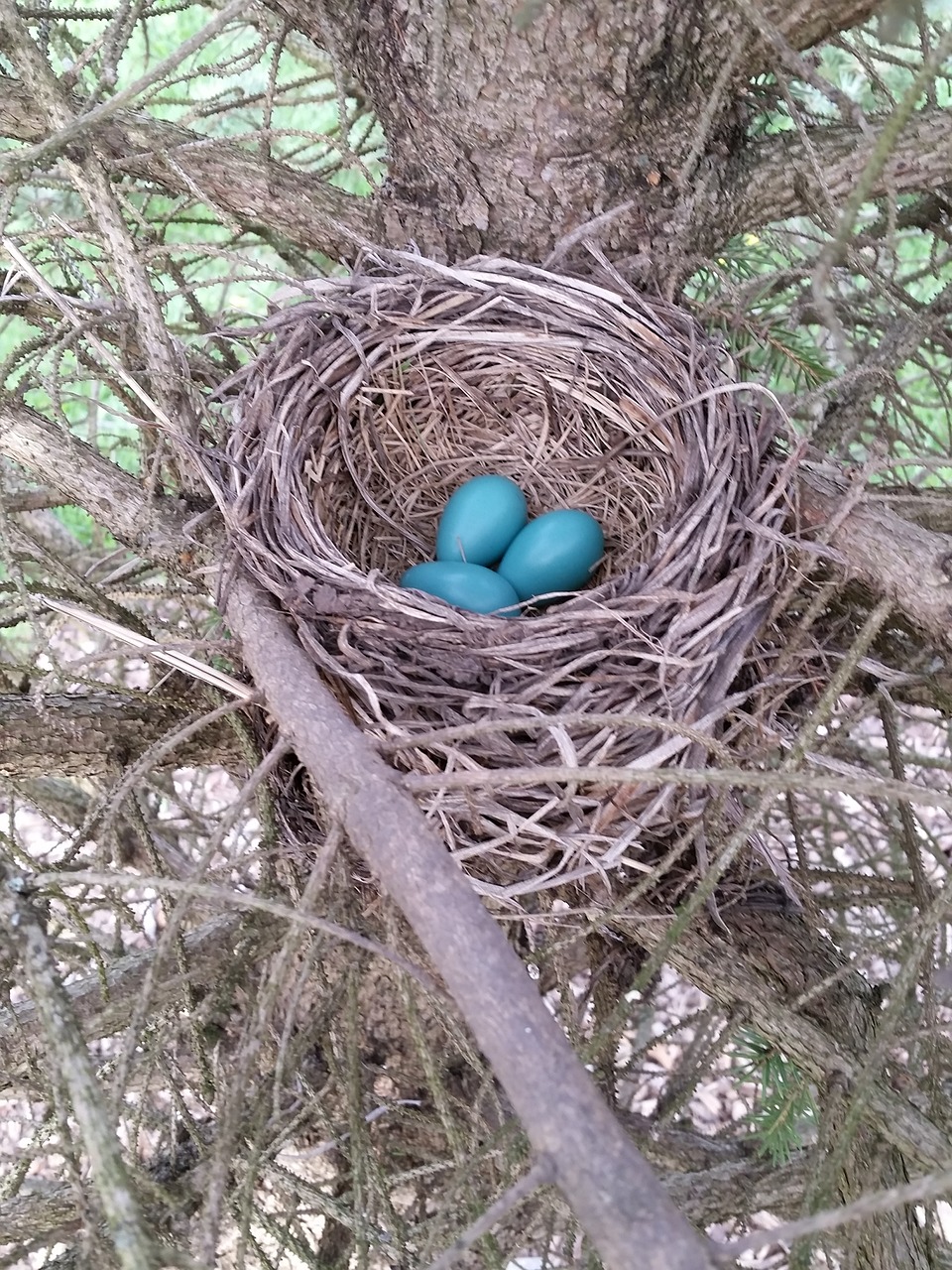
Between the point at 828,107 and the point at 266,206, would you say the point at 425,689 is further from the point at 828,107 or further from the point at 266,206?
the point at 828,107

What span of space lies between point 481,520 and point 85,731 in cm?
88

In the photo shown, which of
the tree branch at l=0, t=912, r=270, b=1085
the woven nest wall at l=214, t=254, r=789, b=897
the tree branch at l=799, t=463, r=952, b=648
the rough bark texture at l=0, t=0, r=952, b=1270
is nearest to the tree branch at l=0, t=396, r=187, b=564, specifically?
the rough bark texture at l=0, t=0, r=952, b=1270

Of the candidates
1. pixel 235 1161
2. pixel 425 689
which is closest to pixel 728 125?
pixel 425 689

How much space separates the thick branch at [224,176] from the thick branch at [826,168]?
550 mm

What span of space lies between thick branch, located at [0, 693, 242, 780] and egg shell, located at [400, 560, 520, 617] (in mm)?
497

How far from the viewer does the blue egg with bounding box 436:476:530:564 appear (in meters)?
1.89

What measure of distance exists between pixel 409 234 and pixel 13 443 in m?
0.69

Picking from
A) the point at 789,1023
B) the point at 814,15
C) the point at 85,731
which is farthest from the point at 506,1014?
the point at 814,15

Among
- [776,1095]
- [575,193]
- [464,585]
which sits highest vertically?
[575,193]

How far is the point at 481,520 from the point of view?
1896 mm

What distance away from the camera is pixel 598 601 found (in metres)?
1.45

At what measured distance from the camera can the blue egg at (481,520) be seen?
1895mm

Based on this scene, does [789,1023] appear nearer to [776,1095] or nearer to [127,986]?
[776,1095]

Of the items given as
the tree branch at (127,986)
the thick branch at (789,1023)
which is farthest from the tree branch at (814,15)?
the tree branch at (127,986)
